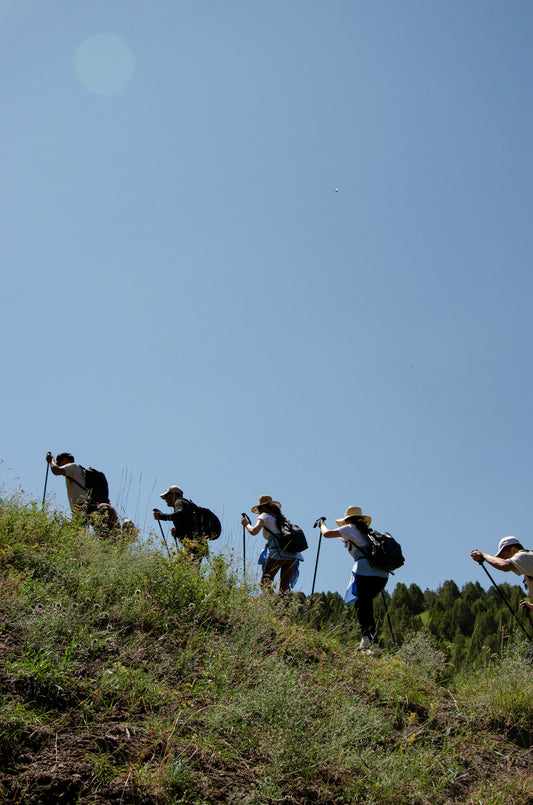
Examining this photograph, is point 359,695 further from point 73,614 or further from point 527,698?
point 73,614

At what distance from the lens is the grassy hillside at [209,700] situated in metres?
3.36

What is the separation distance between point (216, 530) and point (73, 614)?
362cm

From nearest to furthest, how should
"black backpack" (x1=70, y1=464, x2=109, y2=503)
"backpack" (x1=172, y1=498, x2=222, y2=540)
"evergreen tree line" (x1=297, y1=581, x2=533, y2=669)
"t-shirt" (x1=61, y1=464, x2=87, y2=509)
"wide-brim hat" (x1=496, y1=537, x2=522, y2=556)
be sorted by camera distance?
"wide-brim hat" (x1=496, y1=537, x2=522, y2=556) → "backpack" (x1=172, y1=498, x2=222, y2=540) → "t-shirt" (x1=61, y1=464, x2=87, y2=509) → "black backpack" (x1=70, y1=464, x2=109, y2=503) → "evergreen tree line" (x1=297, y1=581, x2=533, y2=669)

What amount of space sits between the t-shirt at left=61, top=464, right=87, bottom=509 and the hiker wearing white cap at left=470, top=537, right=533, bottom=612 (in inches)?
198

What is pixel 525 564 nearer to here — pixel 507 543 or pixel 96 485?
pixel 507 543

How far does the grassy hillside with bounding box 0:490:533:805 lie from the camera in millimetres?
3357

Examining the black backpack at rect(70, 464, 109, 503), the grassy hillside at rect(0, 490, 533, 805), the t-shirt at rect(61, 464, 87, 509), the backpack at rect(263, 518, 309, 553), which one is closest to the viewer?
the grassy hillside at rect(0, 490, 533, 805)

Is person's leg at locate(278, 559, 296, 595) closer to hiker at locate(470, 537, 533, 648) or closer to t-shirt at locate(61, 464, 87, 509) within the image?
hiker at locate(470, 537, 533, 648)

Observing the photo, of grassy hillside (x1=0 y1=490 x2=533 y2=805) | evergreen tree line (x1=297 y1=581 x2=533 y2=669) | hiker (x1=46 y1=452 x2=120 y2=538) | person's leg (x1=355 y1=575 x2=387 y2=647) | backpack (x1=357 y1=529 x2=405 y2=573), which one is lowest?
grassy hillside (x1=0 y1=490 x2=533 y2=805)

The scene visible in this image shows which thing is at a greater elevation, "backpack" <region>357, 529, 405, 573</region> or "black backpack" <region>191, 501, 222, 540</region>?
"black backpack" <region>191, 501, 222, 540</region>

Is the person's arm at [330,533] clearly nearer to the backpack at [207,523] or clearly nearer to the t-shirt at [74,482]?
the backpack at [207,523]

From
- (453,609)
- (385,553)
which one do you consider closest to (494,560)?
(385,553)

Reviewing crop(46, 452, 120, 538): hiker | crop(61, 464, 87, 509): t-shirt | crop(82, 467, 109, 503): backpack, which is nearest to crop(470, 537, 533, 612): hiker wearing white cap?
crop(46, 452, 120, 538): hiker

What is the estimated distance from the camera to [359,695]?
196 inches
